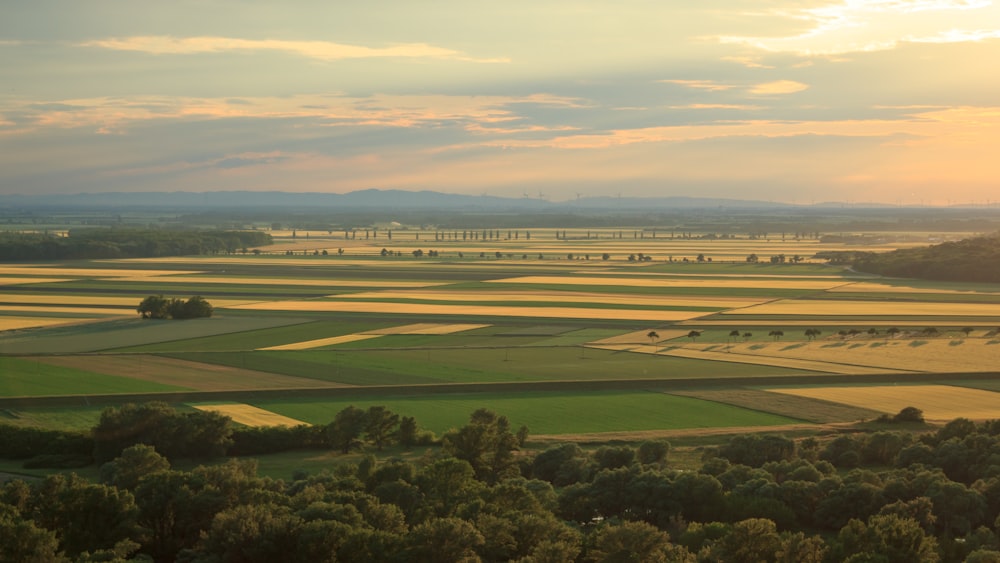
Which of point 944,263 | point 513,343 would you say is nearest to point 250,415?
point 513,343

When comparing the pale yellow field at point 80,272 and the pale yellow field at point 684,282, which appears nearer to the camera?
the pale yellow field at point 684,282

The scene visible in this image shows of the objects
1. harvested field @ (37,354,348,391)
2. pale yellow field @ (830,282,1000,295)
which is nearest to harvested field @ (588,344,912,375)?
harvested field @ (37,354,348,391)

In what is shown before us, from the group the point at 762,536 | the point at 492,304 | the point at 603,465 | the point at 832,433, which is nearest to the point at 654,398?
the point at 832,433

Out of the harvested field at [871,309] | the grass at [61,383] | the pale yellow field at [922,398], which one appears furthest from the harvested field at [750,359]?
the grass at [61,383]

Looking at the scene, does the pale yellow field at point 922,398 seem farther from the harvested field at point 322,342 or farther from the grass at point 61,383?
the grass at point 61,383

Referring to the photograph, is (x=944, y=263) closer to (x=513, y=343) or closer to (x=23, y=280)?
(x=513, y=343)

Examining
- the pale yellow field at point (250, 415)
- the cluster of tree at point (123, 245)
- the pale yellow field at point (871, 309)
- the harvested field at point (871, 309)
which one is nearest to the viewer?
the pale yellow field at point (250, 415)
